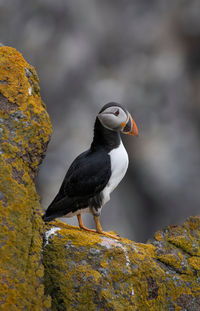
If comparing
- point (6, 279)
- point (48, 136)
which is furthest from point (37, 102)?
point (6, 279)

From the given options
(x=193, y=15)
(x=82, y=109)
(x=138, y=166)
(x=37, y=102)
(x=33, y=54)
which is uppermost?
(x=193, y=15)

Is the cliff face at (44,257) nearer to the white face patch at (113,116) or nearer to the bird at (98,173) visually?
the bird at (98,173)

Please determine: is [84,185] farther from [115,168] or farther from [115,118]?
[115,118]

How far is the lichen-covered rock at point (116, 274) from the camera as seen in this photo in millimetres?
2982

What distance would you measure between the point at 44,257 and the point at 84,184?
1142mm

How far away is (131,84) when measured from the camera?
10.1m

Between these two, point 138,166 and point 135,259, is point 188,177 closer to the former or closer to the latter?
point 138,166

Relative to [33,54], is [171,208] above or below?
below

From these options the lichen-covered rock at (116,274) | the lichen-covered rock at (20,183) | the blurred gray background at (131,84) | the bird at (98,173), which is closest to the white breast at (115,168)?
the bird at (98,173)

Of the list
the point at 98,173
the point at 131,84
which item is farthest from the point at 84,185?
the point at 131,84

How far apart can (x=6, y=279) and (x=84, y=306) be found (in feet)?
2.43

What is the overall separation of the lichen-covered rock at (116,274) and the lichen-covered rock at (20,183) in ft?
0.60

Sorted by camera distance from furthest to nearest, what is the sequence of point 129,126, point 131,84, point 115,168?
point 131,84
point 129,126
point 115,168

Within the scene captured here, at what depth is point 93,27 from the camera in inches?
398
